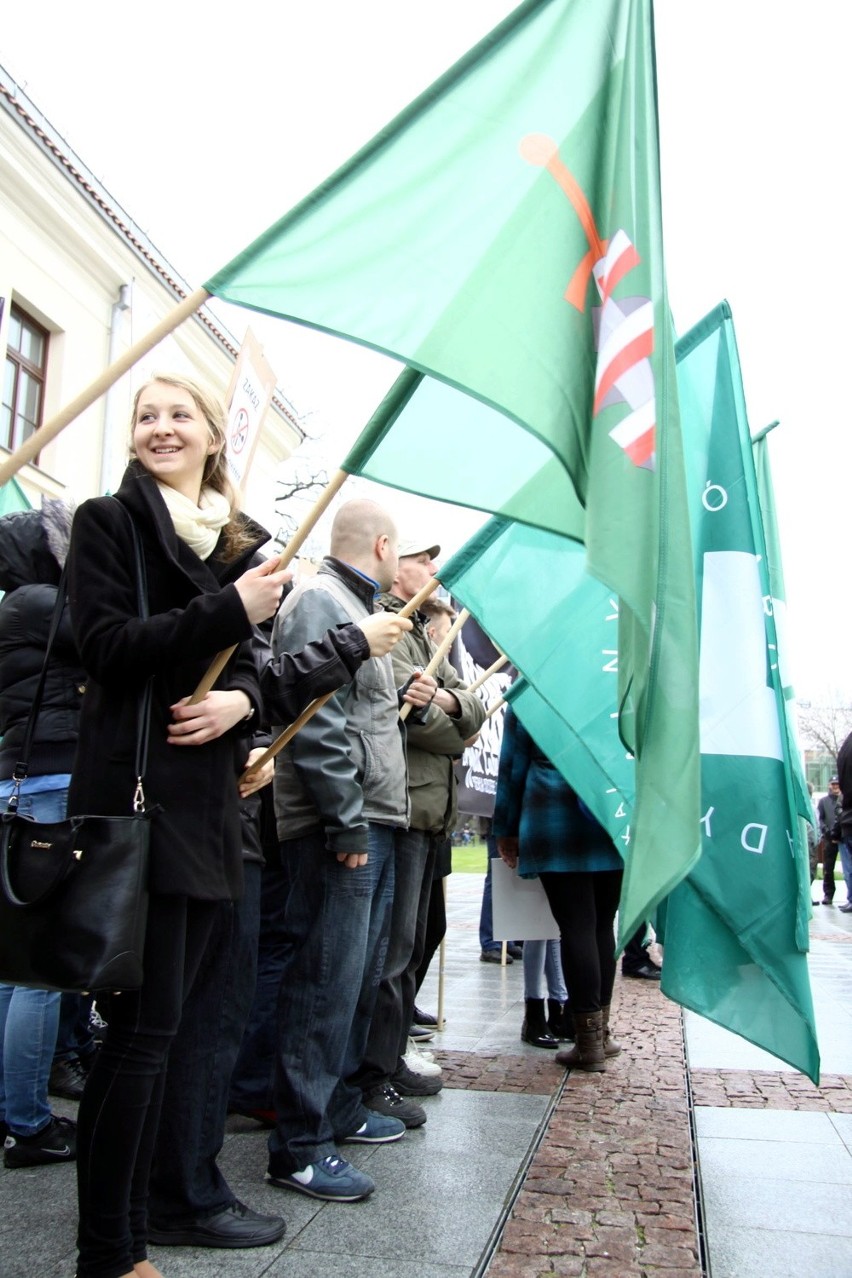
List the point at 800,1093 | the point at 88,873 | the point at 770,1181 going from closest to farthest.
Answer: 1. the point at 88,873
2. the point at 770,1181
3. the point at 800,1093

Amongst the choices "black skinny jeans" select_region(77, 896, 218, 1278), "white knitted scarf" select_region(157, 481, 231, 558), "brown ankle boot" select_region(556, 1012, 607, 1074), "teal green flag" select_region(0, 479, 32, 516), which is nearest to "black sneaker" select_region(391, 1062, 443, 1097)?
"brown ankle boot" select_region(556, 1012, 607, 1074)

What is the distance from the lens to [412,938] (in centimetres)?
434

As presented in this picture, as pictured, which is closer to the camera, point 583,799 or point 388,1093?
point 388,1093

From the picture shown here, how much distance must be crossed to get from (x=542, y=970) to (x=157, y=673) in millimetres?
3978

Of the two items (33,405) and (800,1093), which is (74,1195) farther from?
(33,405)

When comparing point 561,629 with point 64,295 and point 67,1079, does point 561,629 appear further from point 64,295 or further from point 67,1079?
point 64,295

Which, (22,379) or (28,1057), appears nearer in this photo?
(28,1057)

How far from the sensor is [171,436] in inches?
111

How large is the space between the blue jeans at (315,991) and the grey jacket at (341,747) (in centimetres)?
12

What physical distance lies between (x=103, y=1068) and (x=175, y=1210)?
2.40 feet

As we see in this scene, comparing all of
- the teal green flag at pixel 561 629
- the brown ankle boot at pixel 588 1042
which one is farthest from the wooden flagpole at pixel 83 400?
the brown ankle boot at pixel 588 1042

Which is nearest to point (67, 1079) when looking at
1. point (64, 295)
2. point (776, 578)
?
point (776, 578)

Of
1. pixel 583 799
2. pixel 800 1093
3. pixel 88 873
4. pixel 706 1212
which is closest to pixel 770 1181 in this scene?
pixel 706 1212

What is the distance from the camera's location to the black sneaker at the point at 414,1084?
4.51 m
